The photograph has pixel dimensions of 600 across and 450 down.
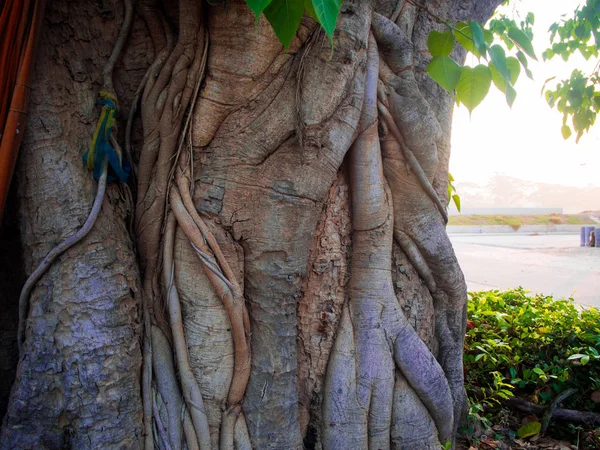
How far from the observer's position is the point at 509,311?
12.4 ft

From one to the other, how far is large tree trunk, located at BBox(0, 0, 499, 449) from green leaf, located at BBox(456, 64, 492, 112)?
0.41 m

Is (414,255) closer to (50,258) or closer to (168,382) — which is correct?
(168,382)

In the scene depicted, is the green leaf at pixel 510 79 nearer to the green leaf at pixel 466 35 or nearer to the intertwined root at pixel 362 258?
the green leaf at pixel 466 35

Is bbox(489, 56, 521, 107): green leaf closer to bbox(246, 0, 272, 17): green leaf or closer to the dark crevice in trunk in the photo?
bbox(246, 0, 272, 17): green leaf

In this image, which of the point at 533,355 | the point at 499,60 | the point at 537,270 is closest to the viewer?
the point at 499,60

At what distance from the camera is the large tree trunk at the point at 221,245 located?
1.69 metres

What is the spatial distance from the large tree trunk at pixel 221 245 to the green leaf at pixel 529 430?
0.84 m

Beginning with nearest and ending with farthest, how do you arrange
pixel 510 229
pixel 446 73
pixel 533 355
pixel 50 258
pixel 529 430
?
pixel 446 73
pixel 50 258
pixel 529 430
pixel 533 355
pixel 510 229

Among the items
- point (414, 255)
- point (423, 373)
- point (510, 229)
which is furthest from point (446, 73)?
point (510, 229)

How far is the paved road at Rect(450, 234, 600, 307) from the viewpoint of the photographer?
7223mm

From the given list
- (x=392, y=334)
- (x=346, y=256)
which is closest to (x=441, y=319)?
(x=392, y=334)

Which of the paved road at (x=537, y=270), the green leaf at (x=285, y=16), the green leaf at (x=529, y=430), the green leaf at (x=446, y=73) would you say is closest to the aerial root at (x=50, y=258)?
the green leaf at (x=285, y=16)

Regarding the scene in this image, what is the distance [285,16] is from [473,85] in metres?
0.60

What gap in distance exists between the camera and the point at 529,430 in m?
2.78
